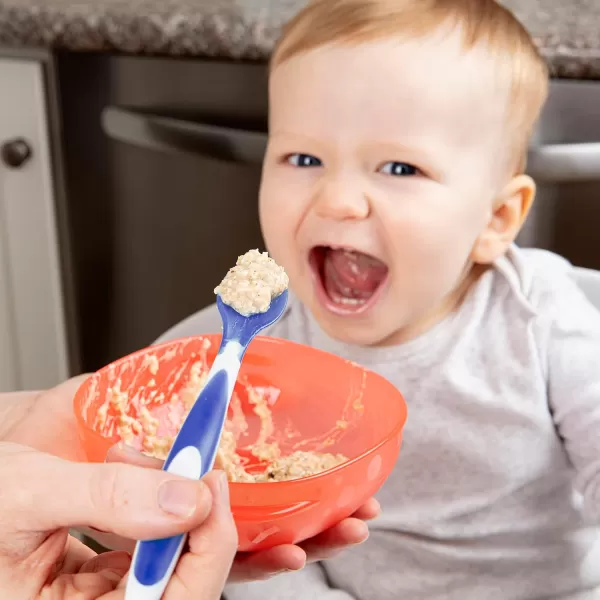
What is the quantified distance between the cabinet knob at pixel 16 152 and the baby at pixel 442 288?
43cm

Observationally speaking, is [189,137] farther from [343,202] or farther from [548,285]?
[548,285]

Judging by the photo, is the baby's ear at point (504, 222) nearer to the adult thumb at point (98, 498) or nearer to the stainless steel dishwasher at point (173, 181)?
the stainless steel dishwasher at point (173, 181)

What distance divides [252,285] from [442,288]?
0.28 metres

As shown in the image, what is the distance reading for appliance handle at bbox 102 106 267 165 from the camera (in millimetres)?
874

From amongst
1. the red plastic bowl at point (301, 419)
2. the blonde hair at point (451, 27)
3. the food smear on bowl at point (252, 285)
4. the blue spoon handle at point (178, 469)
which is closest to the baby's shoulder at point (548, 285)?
the blonde hair at point (451, 27)

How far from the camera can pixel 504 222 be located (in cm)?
78

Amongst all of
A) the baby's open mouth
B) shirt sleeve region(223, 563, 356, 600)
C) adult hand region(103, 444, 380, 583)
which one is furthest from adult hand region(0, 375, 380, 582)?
the baby's open mouth

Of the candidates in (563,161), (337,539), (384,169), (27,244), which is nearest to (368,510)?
(337,539)

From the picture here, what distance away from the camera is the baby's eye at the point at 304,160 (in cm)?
75

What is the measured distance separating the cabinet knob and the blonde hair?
0.44 m

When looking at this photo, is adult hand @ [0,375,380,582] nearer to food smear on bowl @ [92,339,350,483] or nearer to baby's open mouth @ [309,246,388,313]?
food smear on bowl @ [92,339,350,483]

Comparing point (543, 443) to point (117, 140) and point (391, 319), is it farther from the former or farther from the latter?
point (117, 140)

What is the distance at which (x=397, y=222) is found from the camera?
0.71 meters

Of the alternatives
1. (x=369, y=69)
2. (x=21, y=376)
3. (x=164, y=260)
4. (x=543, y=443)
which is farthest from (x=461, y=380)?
(x=21, y=376)
